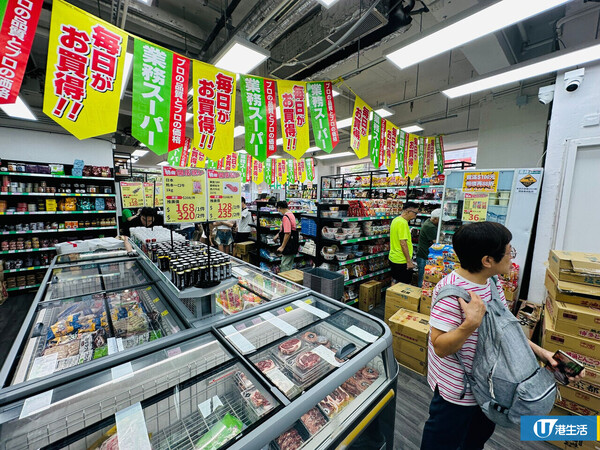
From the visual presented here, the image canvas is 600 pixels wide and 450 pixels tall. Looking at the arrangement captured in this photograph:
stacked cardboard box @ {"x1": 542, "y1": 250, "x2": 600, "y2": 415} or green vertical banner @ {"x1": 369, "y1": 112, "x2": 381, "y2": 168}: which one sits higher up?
green vertical banner @ {"x1": 369, "y1": 112, "x2": 381, "y2": 168}

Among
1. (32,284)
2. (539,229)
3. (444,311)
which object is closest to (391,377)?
(444,311)

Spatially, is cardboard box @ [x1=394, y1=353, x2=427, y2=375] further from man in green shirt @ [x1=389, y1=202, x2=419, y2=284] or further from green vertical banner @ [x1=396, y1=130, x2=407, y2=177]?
green vertical banner @ [x1=396, y1=130, x2=407, y2=177]

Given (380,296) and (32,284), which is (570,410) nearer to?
(380,296)

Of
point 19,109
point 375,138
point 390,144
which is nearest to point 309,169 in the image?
point 390,144

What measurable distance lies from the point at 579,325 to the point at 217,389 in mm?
3083

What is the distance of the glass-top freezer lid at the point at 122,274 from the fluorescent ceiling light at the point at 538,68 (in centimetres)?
555

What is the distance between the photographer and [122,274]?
8.60 ft

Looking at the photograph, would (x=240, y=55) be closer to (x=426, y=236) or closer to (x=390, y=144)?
(x=390, y=144)

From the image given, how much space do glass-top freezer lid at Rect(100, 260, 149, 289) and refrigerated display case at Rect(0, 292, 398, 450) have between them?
4.36ft

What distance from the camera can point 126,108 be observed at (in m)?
6.96

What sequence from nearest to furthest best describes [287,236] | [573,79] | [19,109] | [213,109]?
[213,109] < [573,79] < [287,236] < [19,109]

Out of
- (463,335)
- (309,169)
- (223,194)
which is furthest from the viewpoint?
(309,169)

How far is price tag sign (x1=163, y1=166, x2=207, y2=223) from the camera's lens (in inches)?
64.0

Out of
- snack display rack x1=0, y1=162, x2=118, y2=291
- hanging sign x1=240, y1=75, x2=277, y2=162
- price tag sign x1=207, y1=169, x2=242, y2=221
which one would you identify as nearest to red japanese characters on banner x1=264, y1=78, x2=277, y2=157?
hanging sign x1=240, y1=75, x2=277, y2=162
